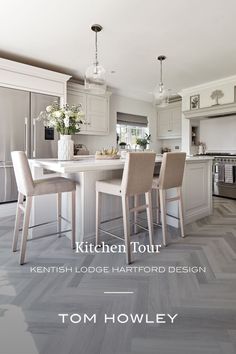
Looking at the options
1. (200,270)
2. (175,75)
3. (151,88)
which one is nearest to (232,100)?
(175,75)

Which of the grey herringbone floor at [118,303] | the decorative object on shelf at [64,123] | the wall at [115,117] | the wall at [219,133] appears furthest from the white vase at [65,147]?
the wall at [219,133]

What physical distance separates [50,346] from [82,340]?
161 mm

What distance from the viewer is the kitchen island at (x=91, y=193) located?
6.66ft

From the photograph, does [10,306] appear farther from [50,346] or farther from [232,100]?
[232,100]

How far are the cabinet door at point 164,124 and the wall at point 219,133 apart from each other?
847mm

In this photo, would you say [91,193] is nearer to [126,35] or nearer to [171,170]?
[171,170]

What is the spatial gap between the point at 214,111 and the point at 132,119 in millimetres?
2030

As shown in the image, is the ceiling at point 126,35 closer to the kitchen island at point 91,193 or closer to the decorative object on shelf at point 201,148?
the kitchen island at point 91,193

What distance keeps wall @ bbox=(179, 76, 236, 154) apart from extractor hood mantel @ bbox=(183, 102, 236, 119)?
11cm

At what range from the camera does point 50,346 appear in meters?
1.14

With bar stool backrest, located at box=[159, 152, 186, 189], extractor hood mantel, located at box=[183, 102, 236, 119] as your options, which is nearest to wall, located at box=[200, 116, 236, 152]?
extractor hood mantel, located at box=[183, 102, 236, 119]

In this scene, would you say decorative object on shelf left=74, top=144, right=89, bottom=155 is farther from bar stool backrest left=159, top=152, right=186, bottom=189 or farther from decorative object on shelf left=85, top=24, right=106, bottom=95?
bar stool backrest left=159, top=152, right=186, bottom=189
